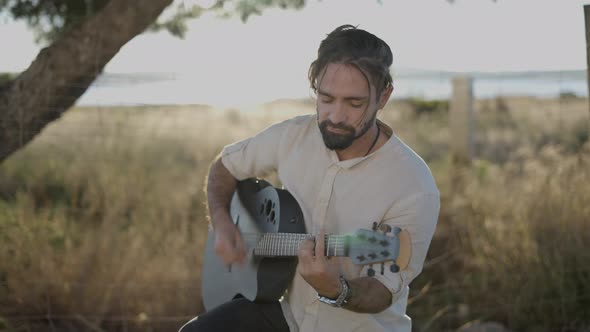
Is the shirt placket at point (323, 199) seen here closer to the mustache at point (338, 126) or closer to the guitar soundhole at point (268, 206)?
the mustache at point (338, 126)

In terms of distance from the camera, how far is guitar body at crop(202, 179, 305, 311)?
2885 mm

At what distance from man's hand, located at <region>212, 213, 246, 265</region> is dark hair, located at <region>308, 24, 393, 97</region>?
72 cm

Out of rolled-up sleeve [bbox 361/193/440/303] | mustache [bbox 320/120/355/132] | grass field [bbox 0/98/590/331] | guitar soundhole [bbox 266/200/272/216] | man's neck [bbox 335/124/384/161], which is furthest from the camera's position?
grass field [bbox 0/98/590/331]

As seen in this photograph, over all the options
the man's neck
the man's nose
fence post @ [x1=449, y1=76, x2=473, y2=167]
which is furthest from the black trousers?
fence post @ [x1=449, y1=76, x2=473, y2=167]

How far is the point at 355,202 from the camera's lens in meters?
2.78

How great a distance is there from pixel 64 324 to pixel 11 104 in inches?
50.7

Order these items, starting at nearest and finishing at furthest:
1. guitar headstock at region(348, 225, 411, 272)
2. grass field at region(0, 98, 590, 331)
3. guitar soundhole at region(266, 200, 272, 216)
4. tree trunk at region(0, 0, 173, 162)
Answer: guitar headstock at region(348, 225, 411, 272)
guitar soundhole at region(266, 200, 272, 216)
tree trunk at region(0, 0, 173, 162)
grass field at region(0, 98, 590, 331)

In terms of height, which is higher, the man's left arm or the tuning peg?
the tuning peg

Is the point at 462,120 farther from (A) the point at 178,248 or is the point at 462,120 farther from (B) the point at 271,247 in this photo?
(B) the point at 271,247

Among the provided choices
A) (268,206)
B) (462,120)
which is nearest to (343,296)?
(268,206)

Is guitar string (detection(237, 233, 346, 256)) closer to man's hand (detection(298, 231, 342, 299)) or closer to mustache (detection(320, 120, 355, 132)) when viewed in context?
man's hand (detection(298, 231, 342, 299))

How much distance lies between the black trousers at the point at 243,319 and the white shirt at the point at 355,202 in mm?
49

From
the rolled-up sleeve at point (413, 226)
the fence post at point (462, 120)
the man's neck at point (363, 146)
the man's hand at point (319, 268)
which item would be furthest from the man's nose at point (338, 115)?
the fence post at point (462, 120)

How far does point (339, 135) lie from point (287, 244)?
17.1 inches
